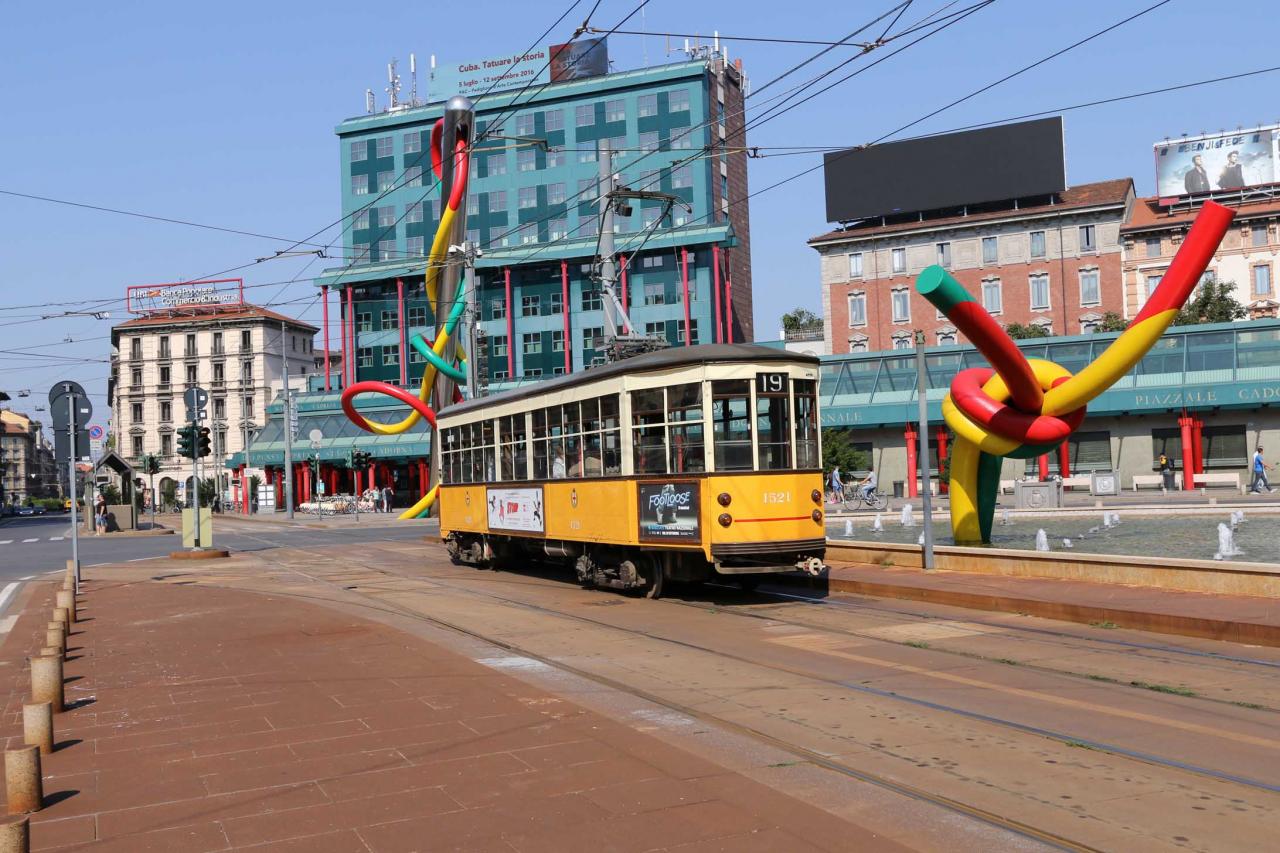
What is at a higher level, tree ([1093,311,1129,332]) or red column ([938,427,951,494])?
tree ([1093,311,1129,332])

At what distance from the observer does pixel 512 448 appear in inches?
810

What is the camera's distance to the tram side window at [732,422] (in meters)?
15.4

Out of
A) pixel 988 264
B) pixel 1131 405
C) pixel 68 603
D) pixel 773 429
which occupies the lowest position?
pixel 68 603

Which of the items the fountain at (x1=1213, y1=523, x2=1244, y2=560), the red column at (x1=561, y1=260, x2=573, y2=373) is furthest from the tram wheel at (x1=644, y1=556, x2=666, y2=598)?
the red column at (x1=561, y1=260, x2=573, y2=373)

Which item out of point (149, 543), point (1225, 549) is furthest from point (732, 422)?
point (149, 543)

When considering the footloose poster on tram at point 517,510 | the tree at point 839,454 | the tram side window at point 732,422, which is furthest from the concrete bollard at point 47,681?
the tree at point 839,454

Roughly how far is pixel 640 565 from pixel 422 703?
7759 millimetres

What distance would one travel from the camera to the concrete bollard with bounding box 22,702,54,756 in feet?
26.0

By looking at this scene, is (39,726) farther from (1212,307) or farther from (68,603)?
(1212,307)

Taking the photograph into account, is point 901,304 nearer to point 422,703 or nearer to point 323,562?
point 323,562

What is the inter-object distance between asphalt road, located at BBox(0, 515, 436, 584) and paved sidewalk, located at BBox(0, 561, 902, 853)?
1757 cm

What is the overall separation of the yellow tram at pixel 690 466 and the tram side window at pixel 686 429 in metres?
0.01

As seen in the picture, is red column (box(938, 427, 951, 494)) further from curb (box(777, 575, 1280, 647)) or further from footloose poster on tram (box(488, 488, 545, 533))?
curb (box(777, 575, 1280, 647))

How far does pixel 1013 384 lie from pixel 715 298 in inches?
2085
